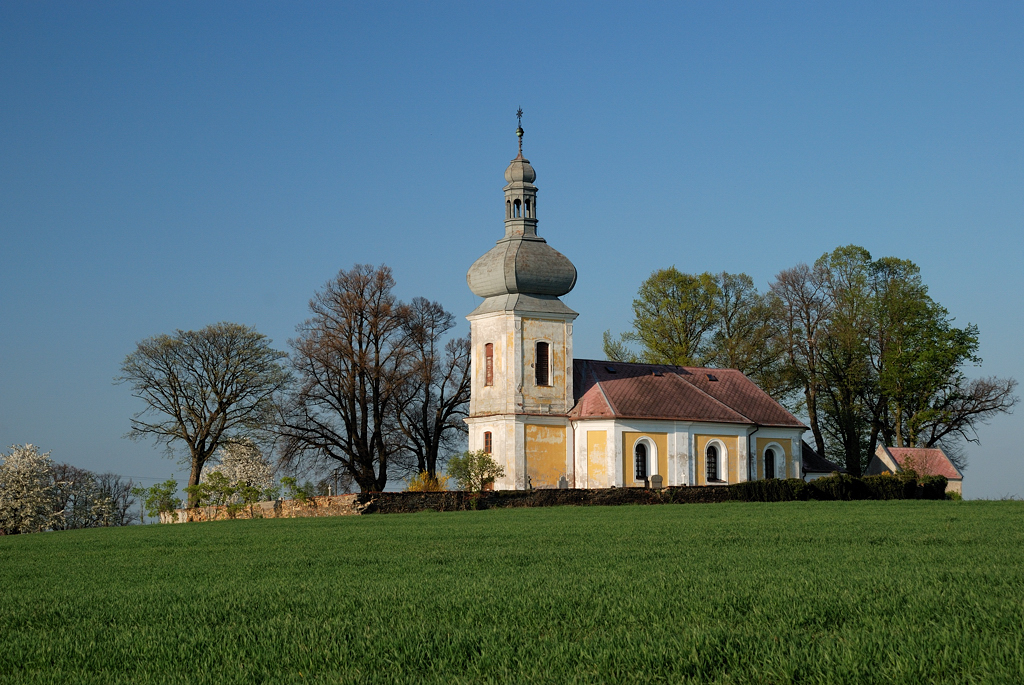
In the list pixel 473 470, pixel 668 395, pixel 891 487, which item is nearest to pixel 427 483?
pixel 473 470

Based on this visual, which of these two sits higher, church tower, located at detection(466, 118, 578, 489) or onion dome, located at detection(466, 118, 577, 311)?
onion dome, located at detection(466, 118, 577, 311)

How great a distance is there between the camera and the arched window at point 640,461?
1763 inches

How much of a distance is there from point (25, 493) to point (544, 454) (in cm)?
2220

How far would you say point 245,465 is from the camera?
50.6m

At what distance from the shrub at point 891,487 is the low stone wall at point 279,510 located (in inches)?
636

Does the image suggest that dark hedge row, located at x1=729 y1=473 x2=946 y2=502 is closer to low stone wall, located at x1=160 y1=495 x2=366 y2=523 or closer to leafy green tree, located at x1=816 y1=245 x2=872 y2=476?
low stone wall, located at x1=160 y1=495 x2=366 y2=523

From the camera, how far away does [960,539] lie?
45.6 ft

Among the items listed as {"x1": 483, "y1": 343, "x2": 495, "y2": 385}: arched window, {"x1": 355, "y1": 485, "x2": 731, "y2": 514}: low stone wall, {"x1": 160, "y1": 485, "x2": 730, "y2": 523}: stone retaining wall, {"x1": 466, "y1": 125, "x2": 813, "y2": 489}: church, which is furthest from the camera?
{"x1": 483, "y1": 343, "x2": 495, "y2": 385}: arched window

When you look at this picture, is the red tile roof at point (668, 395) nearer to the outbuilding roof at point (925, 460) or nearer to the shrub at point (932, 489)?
the outbuilding roof at point (925, 460)

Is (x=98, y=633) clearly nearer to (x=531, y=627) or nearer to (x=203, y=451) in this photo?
(x=531, y=627)

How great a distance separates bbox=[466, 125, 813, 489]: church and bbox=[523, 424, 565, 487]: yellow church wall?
0.14 ft

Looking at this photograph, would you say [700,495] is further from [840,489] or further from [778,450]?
[778,450]

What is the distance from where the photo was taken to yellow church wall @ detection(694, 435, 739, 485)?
4600 centimetres

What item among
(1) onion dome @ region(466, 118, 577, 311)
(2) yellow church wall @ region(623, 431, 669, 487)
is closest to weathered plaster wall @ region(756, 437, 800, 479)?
(2) yellow church wall @ region(623, 431, 669, 487)
